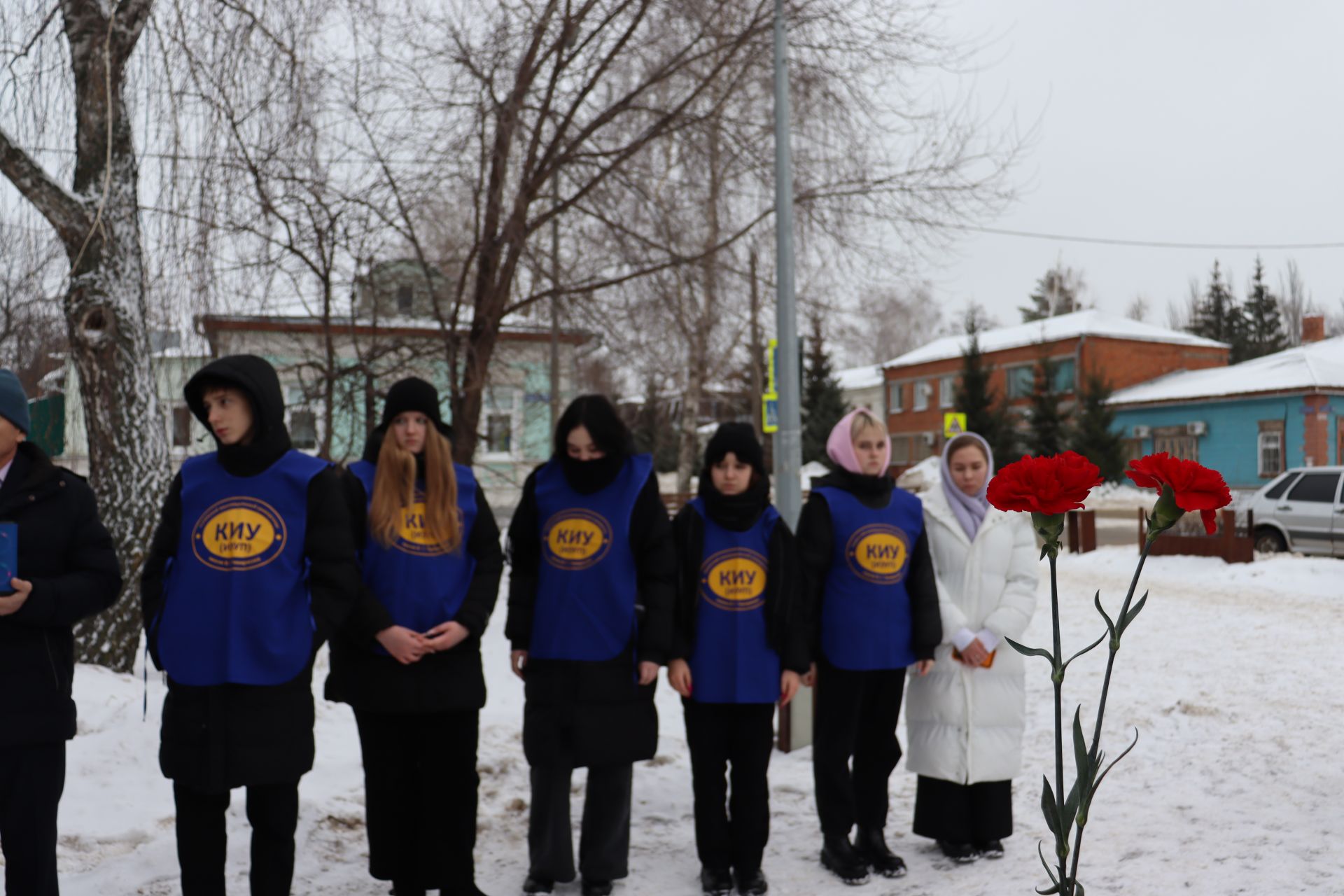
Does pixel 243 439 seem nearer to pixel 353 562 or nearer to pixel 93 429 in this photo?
pixel 353 562

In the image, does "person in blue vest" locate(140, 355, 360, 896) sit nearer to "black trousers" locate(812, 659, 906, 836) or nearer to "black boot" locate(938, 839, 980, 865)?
"black trousers" locate(812, 659, 906, 836)

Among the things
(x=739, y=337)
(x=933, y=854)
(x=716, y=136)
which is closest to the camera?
(x=933, y=854)

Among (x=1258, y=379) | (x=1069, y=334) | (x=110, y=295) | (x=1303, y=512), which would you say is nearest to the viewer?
(x=110, y=295)

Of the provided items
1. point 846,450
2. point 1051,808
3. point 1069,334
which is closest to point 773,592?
point 846,450

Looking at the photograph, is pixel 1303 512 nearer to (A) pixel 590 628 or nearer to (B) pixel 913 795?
(B) pixel 913 795

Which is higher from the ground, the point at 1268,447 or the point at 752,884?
the point at 1268,447

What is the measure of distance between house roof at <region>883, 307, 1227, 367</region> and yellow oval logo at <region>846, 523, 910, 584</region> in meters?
35.2

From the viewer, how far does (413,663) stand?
354cm

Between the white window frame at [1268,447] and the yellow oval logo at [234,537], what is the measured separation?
35270 millimetres

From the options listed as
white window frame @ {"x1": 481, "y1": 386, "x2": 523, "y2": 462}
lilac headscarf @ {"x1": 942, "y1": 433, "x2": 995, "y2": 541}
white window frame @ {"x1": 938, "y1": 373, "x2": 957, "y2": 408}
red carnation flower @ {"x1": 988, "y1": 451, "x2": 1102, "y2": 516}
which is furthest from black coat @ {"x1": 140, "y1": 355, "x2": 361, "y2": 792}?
white window frame @ {"x1": 938, "y1": 373, "x2": 957, "y2": 408}

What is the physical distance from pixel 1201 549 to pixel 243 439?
14.3m

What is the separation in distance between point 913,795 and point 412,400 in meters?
3.22

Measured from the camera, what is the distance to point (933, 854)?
4.32 m

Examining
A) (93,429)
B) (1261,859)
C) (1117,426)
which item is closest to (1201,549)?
(1261,859)
